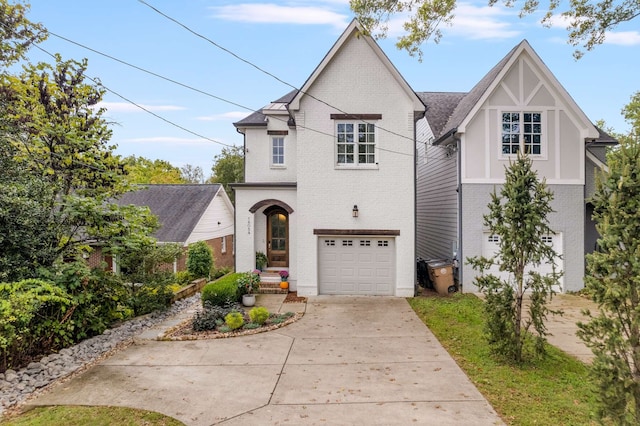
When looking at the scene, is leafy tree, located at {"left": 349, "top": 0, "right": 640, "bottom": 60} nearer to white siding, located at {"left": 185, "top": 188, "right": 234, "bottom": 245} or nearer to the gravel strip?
the gravel strip

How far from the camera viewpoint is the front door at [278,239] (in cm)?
1449

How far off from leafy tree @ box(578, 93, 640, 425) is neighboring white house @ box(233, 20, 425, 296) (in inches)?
324

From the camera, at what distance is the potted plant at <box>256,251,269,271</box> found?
1409cm

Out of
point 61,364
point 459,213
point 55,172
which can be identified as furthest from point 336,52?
point 61,364

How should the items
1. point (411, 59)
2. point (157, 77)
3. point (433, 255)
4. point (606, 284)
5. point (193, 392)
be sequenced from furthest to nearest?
point (433, 255) → point (411, 59) → point (157, 77) → point (193, 392) → point (606, 284)

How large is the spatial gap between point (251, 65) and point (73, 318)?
8.12 meters

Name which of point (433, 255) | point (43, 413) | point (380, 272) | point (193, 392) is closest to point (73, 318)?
point (43, 413)

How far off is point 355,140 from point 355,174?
4.05ft

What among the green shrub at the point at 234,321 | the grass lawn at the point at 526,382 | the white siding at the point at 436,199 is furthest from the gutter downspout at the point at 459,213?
the green shrub at the point at 234,321

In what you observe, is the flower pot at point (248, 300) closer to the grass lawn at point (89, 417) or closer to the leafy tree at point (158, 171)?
the grass lawn at point (89, 417)

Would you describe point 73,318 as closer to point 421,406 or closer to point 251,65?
point 421,406

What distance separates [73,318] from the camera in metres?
7.81

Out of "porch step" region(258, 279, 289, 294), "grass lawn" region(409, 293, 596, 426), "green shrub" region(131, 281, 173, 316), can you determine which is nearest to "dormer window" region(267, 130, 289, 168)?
"porch step" region(258, 279, 289, 294)

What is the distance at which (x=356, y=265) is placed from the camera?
13.0 metres
